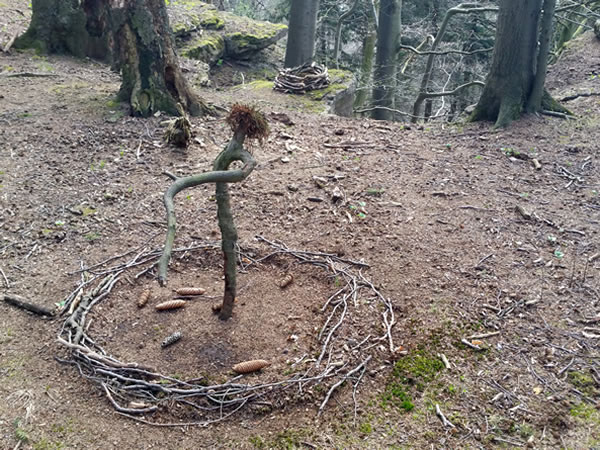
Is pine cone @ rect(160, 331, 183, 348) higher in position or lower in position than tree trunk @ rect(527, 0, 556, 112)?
lower

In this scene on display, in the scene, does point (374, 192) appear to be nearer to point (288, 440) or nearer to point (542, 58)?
point (288, 440)

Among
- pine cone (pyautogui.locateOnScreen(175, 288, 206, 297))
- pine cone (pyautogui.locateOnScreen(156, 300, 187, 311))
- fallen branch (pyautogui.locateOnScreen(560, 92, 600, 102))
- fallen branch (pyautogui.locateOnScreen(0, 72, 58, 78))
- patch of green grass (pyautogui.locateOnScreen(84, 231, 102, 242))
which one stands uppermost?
fallen branch (pyautogui.locateOnScreen(560, 92, 600, 102))

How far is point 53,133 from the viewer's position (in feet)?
17.4

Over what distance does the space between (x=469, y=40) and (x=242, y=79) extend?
6715mm

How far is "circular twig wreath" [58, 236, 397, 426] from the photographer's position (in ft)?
8.26

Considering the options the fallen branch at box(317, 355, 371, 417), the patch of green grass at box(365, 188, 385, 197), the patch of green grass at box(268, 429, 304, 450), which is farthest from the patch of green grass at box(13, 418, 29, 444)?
the patch of green grass at box(365, 188, 385, 197)

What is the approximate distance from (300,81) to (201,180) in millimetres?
7234

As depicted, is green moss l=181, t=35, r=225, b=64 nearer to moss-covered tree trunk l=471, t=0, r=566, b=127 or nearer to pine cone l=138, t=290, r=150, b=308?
moss-covered tree trunk l=471, t=0, r=566, b=127

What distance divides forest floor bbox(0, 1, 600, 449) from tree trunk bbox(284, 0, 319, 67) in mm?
5422

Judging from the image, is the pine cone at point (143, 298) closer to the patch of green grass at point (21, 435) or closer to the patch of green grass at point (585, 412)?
the patch of green grass at point (21, 435)

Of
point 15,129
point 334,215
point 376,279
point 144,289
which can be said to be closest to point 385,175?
point 334,215

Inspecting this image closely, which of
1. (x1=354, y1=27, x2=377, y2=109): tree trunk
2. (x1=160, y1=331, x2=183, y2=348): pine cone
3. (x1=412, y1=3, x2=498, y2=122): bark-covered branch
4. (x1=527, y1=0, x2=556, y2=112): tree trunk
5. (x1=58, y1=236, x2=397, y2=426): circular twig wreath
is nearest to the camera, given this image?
(x1=58, y1=236, x2=397, y2=426): circular twig wreath

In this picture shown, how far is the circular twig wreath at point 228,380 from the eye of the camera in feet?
8.26

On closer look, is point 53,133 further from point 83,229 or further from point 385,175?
point 385,175
